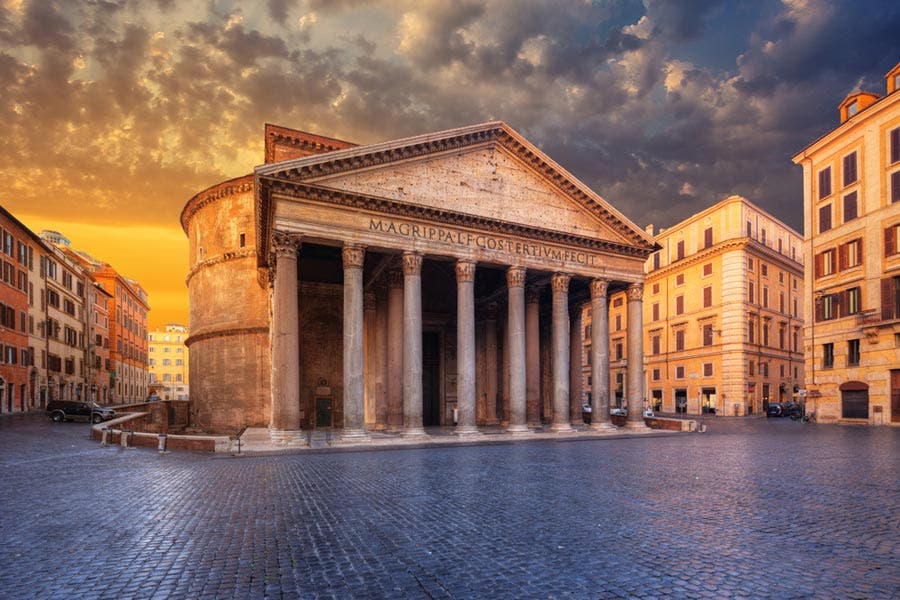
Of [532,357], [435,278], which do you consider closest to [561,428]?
[532,357]

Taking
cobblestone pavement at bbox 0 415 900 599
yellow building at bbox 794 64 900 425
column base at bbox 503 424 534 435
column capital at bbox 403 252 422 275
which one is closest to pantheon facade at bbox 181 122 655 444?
column capital at bbox 403 252 422 275

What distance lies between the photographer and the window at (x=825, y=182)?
111 feet

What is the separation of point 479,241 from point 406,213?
3.70m

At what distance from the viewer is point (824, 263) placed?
33.7 metres

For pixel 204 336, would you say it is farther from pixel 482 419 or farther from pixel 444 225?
pixel 444 225

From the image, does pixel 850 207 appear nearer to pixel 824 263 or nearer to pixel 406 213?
pixel 824 263

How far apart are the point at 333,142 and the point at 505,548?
29.1 m

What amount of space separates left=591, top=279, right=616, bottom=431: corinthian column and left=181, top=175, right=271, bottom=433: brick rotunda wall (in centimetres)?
1951

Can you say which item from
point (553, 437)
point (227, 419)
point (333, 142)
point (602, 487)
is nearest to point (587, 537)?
point (602, 487)

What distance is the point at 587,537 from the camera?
274 inches

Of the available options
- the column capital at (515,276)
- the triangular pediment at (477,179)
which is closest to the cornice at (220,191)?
the triangular pediment at (477,179)

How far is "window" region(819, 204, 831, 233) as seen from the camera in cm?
3347

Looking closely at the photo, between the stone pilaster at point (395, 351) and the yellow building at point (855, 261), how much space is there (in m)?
25.5

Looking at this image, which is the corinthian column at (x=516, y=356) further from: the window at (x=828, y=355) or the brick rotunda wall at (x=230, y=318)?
the window at (x=828, y=355)
